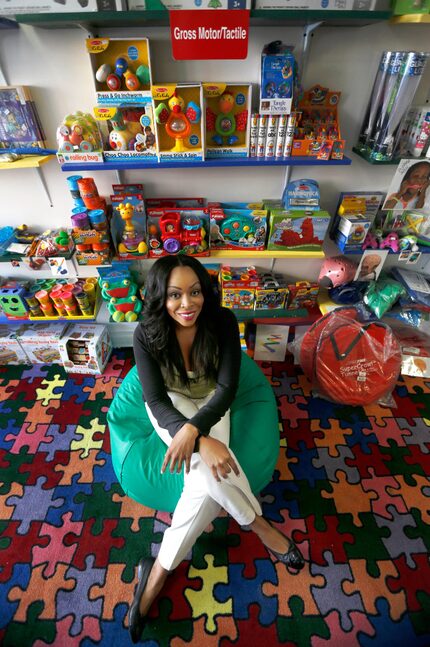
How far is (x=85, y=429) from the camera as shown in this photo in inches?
76.6

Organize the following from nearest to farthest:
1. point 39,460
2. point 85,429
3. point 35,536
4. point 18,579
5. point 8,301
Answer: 1. point 18,579
2. point 35,536
3. point 39,460
4. point 85,429
5. point 8,301

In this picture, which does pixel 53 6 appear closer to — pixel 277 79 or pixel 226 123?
pixel 226 123

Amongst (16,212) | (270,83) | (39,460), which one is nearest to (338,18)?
(270,83)

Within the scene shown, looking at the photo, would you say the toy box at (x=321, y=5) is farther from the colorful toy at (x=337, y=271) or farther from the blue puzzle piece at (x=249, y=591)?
the blue puzzle piece at (x=249, y=591)

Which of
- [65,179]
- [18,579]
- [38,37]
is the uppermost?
[38,37]

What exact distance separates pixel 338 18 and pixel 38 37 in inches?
48.6

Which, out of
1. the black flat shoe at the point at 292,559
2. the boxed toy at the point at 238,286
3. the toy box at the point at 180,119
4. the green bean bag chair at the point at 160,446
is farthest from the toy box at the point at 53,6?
the black flat shoe at the point at 292,559

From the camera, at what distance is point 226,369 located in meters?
1.46

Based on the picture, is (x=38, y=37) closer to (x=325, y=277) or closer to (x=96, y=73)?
(x=96, y=73)

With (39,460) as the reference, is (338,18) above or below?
above

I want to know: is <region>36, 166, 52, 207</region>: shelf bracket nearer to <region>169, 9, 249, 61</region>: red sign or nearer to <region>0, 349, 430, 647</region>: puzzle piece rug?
<region>169, 9, 249, 61</region>: red sign

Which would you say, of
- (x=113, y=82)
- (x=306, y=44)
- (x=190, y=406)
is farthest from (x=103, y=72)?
(x=190, y=406)

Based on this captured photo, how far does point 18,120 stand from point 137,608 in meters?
2.13

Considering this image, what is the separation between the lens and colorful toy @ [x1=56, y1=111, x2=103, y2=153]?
1.55 m
